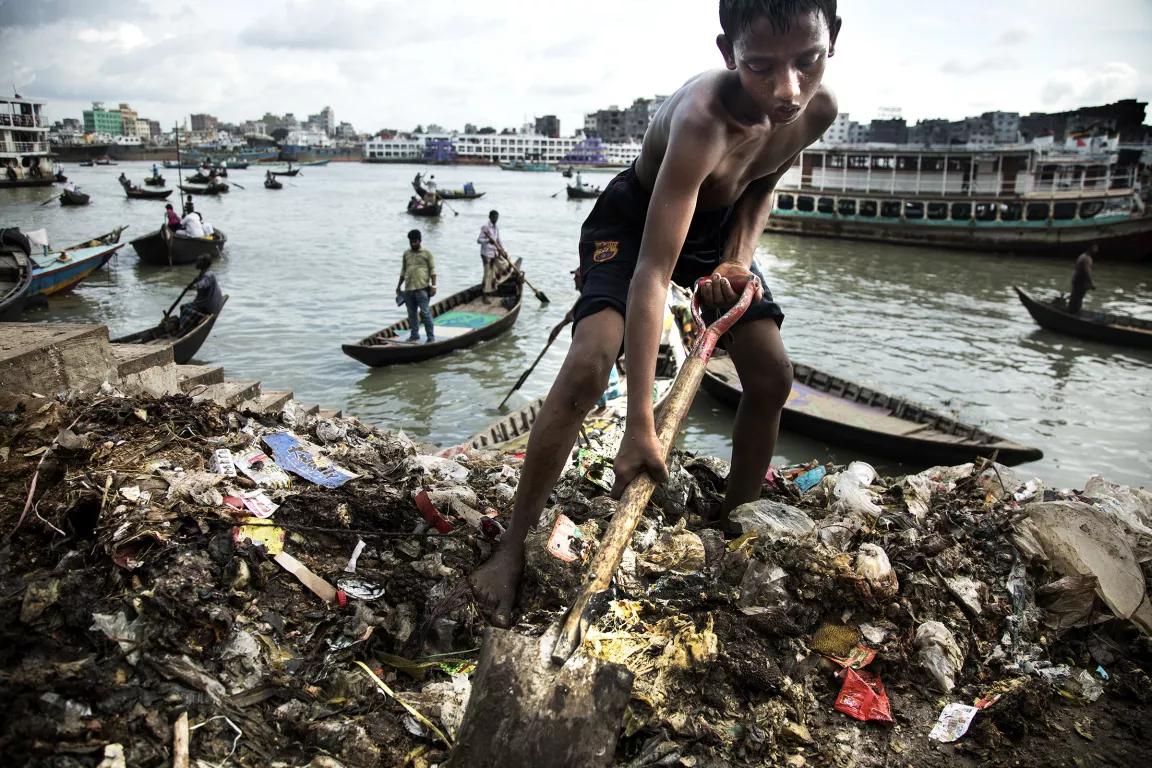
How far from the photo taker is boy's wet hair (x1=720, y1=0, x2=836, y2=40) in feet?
6.32

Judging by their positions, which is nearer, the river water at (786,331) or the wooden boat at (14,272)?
the river water at (786,331)

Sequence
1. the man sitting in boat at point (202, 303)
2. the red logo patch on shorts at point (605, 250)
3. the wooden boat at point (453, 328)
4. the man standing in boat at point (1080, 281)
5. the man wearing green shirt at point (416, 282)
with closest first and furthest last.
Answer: the red logo patch on shorts at point (605, 250)
the man sitting in boat at point (202, 303)
the wooden boat at point (453, 328)
the man wearing green shirt at point (416, 282)
the man standing in boat at point (1080, 281)

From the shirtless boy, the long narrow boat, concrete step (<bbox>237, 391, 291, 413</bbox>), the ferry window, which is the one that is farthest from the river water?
the shirtless boy

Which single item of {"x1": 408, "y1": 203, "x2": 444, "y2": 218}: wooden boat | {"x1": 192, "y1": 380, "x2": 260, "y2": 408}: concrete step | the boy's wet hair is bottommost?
{"x1": 192, "y1": 380, "x2": 260, "y2": 408}: concrete step

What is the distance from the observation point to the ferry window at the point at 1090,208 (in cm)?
2716

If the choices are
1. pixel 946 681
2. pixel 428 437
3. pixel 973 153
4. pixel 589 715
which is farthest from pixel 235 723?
pixel 973 153

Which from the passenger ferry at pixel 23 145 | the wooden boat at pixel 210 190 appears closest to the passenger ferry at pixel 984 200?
the wooden boat at pixel 210 190

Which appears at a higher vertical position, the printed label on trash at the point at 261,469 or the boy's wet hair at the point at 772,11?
the boy's wet hair at the point at 772,11

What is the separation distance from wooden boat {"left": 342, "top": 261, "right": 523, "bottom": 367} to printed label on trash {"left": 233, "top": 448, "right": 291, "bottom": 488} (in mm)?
7738

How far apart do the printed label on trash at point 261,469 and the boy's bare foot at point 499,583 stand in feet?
3.57

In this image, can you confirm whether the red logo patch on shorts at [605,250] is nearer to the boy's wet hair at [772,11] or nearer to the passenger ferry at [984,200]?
the boy's wet hair at [772,11]

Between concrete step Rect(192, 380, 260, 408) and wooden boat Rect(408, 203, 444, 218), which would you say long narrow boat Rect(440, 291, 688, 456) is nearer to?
concrete step Rect(192, 380, 260, 408)

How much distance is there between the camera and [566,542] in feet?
8.00

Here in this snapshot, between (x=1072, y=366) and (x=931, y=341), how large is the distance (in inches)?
105
